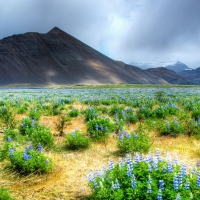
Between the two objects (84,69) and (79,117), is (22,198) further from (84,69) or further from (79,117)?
(84,69)

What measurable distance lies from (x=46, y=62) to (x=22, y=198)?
507 ft

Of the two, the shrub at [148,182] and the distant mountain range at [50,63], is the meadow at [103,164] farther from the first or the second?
the distant mountain range at [50,63]

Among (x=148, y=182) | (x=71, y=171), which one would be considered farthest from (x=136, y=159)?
(x=71, y=171)

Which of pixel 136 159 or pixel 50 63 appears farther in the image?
pixel 50 63

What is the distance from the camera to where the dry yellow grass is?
427cm

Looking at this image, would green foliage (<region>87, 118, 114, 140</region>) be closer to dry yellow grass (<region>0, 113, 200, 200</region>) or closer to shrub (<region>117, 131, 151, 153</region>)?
dry yellow grass (<region>0, 113, 200, 200</region>)

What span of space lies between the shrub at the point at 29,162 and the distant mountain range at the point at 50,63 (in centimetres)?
12412

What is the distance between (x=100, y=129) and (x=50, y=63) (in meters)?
151

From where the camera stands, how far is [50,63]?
15275cm

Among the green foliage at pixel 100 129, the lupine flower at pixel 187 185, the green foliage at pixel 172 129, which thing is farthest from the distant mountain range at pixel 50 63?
the lupine flower at pixel 187 185

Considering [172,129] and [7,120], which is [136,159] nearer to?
[172,129]


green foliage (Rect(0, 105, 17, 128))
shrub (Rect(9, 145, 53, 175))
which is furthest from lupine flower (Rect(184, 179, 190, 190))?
green foliage (Rect(0, 105, 17, 128))

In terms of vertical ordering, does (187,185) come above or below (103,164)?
above

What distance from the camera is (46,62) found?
5989 inches
